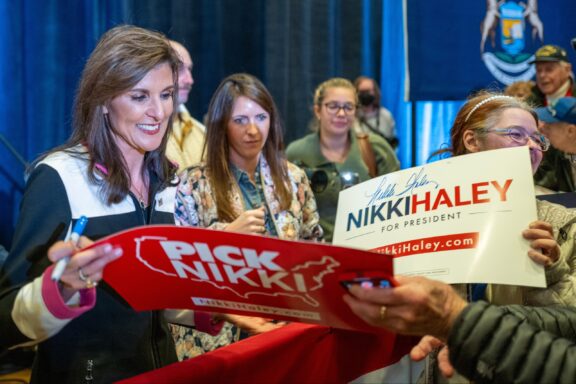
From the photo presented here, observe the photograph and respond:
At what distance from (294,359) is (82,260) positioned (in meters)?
0.61

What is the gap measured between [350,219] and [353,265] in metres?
0.84

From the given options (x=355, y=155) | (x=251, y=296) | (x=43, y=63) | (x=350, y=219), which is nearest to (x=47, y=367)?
(x=251, y=296)

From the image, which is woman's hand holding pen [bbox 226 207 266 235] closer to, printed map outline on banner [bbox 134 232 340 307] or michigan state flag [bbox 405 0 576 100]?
printed map outline on banner [bbox 134 232 340 307]

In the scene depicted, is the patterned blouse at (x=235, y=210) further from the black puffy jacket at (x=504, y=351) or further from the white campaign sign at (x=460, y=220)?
the black puffy jacket at (x=504, y=351)

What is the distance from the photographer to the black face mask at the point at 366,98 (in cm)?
556

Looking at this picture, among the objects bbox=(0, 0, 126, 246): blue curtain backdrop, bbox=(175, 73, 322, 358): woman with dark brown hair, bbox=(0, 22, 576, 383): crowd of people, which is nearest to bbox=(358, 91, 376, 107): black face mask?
bbox=(0, 0, 126, 246): blue curtain backdrop

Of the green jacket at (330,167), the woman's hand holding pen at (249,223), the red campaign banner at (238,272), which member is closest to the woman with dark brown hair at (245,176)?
the woman's hand holding pen at (249,223)

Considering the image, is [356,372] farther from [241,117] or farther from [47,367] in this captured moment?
[241,117]

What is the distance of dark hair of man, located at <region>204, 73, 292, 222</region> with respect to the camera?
308cm

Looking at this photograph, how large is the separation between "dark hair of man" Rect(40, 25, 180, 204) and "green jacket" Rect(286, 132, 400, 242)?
7.37 feet

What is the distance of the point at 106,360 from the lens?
1.62 m

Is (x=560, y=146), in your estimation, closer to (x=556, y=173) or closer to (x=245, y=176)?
(x=556, y=173)

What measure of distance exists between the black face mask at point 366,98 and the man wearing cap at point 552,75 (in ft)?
4.14

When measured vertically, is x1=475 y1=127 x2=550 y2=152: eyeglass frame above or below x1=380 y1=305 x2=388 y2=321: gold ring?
above
